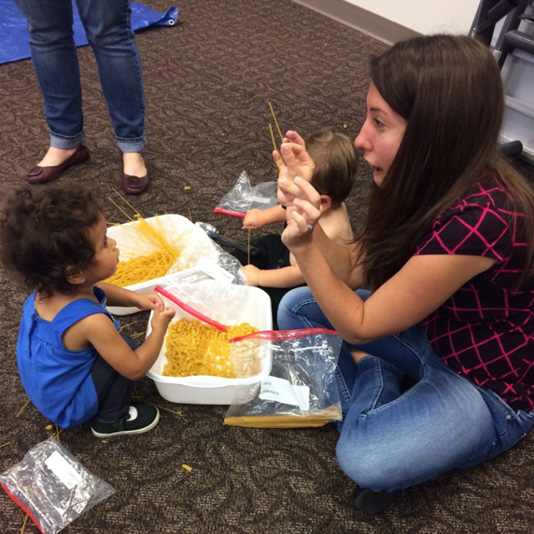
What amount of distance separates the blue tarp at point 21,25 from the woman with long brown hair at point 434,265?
2.06 meters


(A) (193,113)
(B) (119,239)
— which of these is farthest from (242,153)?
(B) (119,239)

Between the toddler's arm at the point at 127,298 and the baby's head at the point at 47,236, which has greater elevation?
the baby's head at the point at 47,236

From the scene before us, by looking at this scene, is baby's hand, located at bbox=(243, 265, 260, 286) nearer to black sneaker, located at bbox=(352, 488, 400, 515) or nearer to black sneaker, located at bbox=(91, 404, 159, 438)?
black sneaker, located at bbox=(91, 404, 159, 438)

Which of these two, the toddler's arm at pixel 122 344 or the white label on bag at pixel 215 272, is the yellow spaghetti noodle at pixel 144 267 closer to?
the white label on bag at pixel 215 272

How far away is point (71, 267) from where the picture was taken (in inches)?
Result: 34.4

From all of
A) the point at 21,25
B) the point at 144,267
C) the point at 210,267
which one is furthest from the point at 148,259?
the point at 21,25

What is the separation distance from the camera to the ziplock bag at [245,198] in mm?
1653

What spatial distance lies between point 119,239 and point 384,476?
938 millimetres

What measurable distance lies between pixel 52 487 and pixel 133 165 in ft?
Answer: 3.53

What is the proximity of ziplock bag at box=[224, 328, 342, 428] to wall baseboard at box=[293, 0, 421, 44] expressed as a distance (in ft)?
7.37

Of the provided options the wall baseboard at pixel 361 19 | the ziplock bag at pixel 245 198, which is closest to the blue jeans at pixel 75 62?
the ziplock bag at pixel 245 198

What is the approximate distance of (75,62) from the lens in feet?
5.30

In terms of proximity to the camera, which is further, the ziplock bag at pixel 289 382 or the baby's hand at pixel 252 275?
the baby's hand at pixel 252 275

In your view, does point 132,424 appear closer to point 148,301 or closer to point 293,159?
point 148,301
